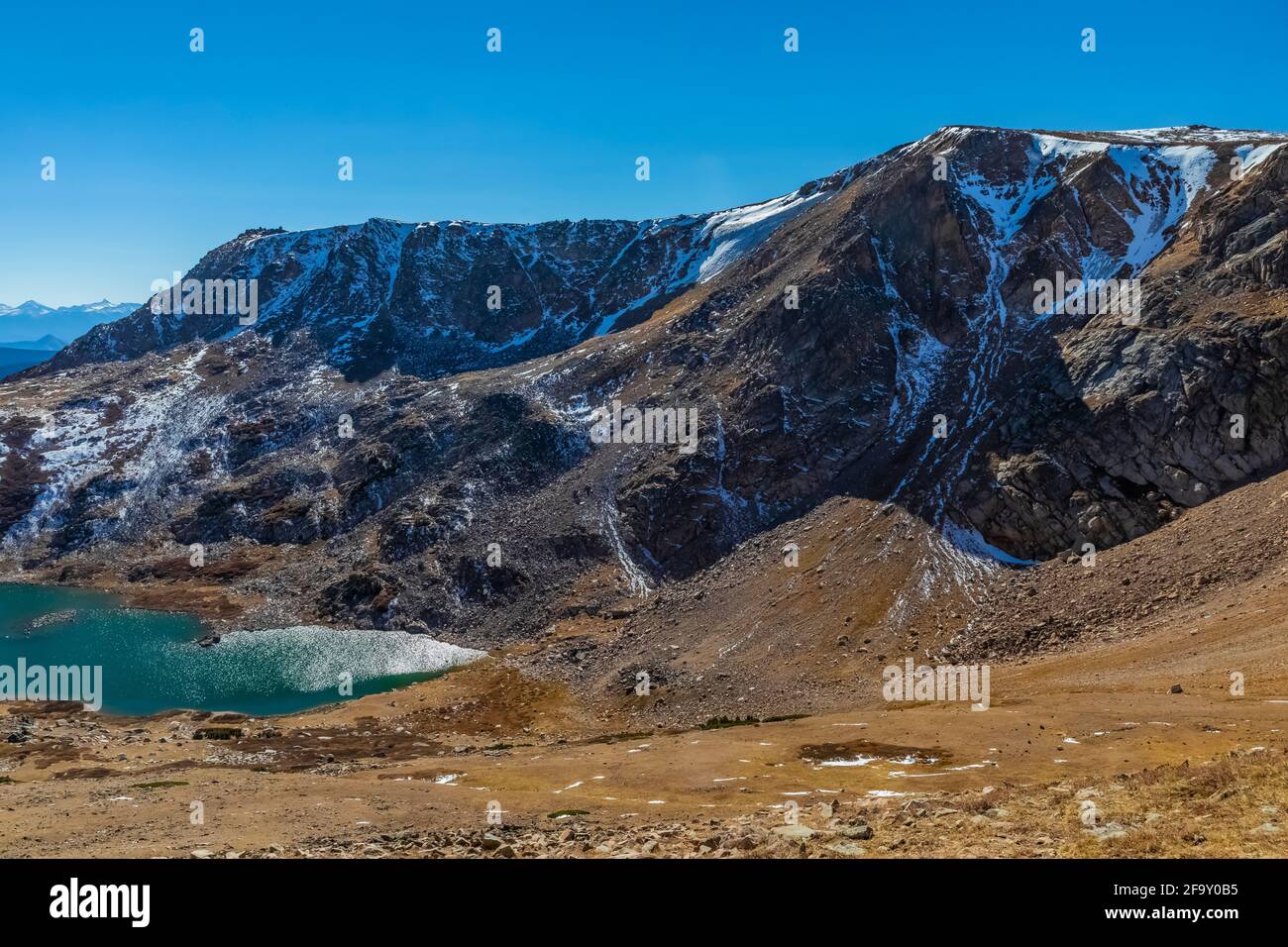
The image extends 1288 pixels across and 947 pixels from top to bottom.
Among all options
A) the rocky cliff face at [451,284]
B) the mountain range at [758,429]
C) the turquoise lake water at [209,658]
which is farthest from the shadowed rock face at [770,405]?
the turquoise lake water at [209,658]

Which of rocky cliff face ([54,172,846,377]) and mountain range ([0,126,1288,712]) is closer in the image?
mountain range ([0,126,1288,712])

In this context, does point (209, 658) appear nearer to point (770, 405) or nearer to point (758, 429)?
point (758, 429)

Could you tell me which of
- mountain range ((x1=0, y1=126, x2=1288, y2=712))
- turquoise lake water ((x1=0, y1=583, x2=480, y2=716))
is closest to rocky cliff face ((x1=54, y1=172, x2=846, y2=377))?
mountain range ((x1=0, y1=126, x2=1288, y2=712))

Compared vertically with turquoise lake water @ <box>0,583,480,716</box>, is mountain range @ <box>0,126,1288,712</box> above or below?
above

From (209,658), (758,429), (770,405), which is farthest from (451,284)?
(209,658)

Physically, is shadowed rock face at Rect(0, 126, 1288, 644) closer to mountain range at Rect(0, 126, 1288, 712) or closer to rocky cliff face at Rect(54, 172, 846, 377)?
mountain range at Rect(0, 126, 1288, 712)
